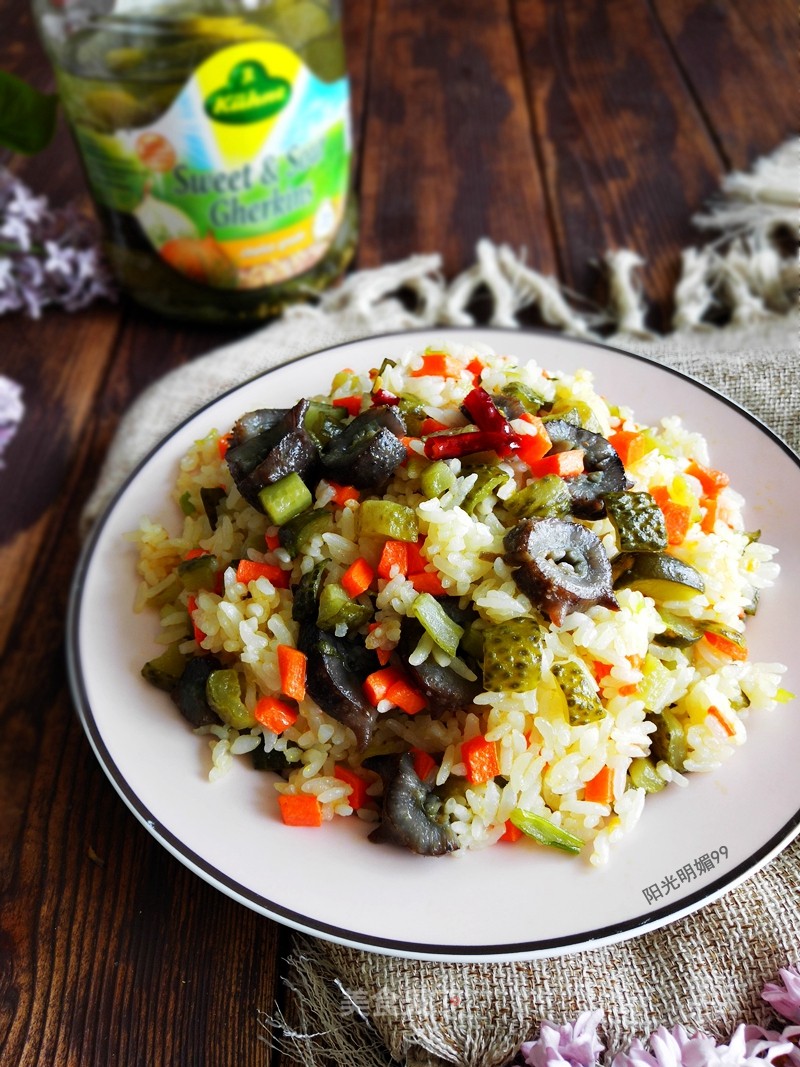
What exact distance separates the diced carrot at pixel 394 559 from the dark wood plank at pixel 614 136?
7.29 ft

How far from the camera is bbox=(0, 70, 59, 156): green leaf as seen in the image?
372cm

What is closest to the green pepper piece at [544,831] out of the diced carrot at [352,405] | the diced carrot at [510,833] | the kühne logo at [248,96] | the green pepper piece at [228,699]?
the diced carrot at [510,833]

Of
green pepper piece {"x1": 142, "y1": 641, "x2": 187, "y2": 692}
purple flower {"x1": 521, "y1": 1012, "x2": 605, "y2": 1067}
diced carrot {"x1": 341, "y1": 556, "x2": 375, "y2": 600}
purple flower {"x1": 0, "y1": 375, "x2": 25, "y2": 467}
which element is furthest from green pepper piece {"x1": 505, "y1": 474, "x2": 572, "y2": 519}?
purple flower {"x1": 0, "y1": 375, "x2": 25, "y2": 467}

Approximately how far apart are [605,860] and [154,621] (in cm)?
130

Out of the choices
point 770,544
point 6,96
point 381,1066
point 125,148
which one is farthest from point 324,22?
point 381,1066

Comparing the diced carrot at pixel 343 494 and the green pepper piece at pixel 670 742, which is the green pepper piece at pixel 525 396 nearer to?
the diced carrot at pixel 343 494

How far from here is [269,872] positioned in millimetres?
2105

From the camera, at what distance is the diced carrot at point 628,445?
2617mm

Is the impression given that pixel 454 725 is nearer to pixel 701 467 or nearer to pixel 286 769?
pixel 286 769

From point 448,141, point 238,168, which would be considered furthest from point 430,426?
point 448,141

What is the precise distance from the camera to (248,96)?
3496 millimetres

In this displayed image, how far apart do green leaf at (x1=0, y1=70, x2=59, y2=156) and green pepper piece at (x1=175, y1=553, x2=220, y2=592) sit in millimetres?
2163

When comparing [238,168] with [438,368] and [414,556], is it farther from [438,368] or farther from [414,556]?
[414,556]

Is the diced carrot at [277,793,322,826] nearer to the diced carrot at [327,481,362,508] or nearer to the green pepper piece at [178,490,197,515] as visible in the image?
the diced carrot at [327,481,362,508]
